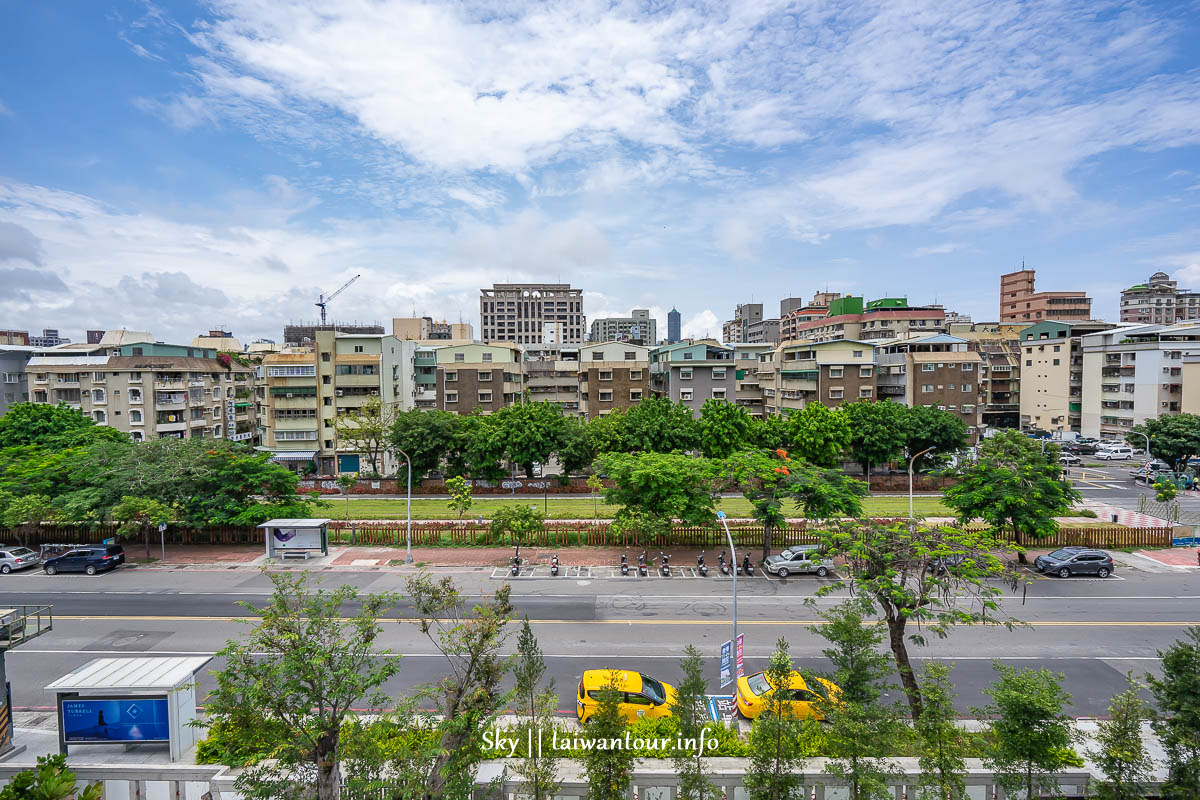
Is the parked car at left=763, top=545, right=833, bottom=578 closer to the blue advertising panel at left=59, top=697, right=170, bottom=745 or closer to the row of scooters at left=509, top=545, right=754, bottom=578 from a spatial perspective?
the row of scooters at left=509, top=545, right=754, bottom=578

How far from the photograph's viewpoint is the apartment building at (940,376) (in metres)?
63.9

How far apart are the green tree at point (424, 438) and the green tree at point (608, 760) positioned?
41.1 meters

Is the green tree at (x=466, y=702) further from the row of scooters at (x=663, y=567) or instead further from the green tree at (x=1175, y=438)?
the green tree at (x=1175, y=438)

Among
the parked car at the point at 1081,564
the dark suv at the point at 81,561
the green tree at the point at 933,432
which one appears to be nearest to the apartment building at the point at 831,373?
the green tree at the point at 933,432

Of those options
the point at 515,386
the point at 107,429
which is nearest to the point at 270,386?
the point at 107,429

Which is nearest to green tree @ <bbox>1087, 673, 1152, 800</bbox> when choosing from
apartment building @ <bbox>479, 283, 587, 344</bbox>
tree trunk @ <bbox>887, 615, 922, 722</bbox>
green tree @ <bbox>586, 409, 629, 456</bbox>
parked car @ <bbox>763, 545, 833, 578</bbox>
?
tree trunk @ <bbox>887, 615, 922, 722</bbox>

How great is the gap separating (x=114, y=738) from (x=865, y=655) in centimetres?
1622

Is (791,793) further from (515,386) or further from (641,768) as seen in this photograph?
(515,386)

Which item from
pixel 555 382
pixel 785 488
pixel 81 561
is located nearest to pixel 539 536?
pixel 785 488

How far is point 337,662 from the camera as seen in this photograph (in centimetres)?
1019

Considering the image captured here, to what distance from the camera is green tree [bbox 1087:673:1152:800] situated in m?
9.49

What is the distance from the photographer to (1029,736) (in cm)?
980

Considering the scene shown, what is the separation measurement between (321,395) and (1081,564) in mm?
60032

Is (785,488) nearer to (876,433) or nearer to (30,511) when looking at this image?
(876,433)
